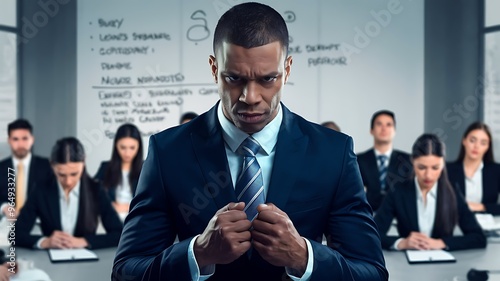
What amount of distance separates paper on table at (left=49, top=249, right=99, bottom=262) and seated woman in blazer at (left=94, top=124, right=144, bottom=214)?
3.00 feet

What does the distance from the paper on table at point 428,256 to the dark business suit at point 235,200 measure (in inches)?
83.7

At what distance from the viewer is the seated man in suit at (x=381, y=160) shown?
4816 mm

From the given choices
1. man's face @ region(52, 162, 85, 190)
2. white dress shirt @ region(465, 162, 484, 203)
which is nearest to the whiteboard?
white dress shirt @ region(465, 162, 484, 203)

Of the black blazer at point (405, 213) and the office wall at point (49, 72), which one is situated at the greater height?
the office wall at point (49, 72)

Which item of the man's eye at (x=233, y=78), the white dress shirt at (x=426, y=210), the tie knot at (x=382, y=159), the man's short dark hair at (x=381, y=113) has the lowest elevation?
the white dress shirt at (x=426, y=210)

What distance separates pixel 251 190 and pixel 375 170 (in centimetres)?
386

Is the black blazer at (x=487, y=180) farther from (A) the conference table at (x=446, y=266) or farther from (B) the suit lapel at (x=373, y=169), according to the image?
(A) the conference table at (x=446, y=266)

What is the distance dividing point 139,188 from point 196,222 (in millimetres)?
143

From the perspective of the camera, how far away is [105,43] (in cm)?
555

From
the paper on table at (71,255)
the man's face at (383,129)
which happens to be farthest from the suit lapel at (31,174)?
the man's face at (383,129)

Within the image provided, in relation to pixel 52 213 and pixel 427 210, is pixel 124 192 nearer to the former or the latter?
pixel 52 213

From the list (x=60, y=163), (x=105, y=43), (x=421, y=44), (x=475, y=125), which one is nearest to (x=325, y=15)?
(x=421, y=44)

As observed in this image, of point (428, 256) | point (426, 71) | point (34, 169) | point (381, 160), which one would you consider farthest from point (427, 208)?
point (34, 169)

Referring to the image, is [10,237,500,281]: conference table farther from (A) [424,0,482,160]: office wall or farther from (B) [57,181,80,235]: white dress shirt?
(A) [424,0,482,160]: office wall
